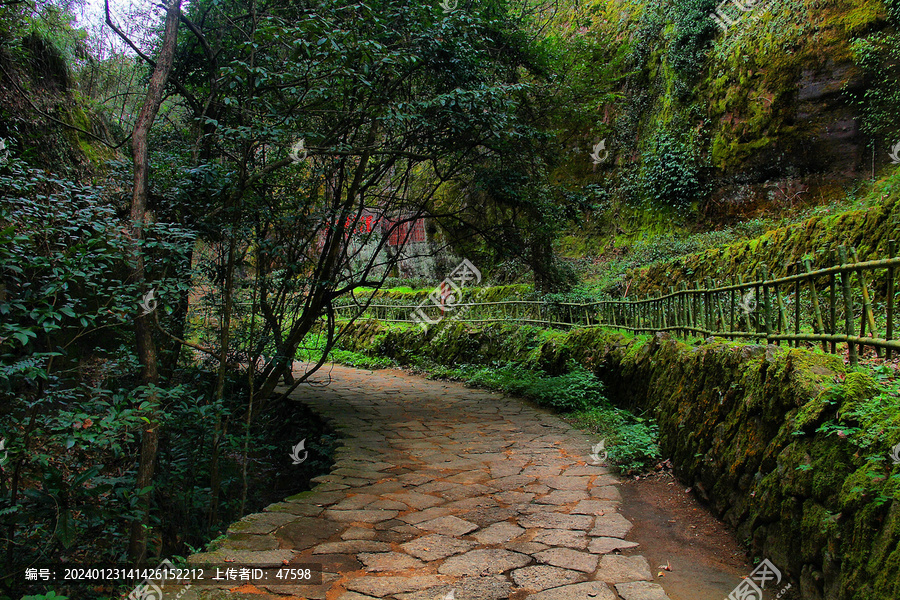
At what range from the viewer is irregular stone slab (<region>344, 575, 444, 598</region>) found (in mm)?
2477

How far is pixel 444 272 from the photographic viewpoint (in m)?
18.8

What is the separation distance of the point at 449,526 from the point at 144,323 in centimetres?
268

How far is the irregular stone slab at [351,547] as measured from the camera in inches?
116

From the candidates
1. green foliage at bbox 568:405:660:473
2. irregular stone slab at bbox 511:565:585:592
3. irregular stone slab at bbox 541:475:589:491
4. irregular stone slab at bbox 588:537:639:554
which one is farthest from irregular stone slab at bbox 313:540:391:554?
green foliage at bbox 568:405:660:473

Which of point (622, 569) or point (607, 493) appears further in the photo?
point (607, 493)

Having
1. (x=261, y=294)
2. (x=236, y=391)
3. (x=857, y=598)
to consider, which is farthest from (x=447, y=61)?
(x=857, y=598)

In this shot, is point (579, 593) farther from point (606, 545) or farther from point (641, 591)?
point (606, 545)

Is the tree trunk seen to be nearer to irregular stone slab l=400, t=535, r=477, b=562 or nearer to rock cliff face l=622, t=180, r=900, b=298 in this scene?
irregular stone slab l=400, t=535, r=477, b=562

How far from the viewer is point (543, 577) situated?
103 inches

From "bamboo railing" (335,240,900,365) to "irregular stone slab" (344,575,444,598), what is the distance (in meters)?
2.50

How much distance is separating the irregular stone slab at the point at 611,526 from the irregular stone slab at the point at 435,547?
83 centimetres

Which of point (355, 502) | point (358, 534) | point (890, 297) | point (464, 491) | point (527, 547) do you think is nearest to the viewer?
point (890, 297)

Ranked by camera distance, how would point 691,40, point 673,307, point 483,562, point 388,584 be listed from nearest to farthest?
point 388,584 < point 483,562 < point 673,307 < point 691,40

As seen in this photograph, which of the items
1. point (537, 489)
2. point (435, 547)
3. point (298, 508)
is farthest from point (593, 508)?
point (298, 508)
